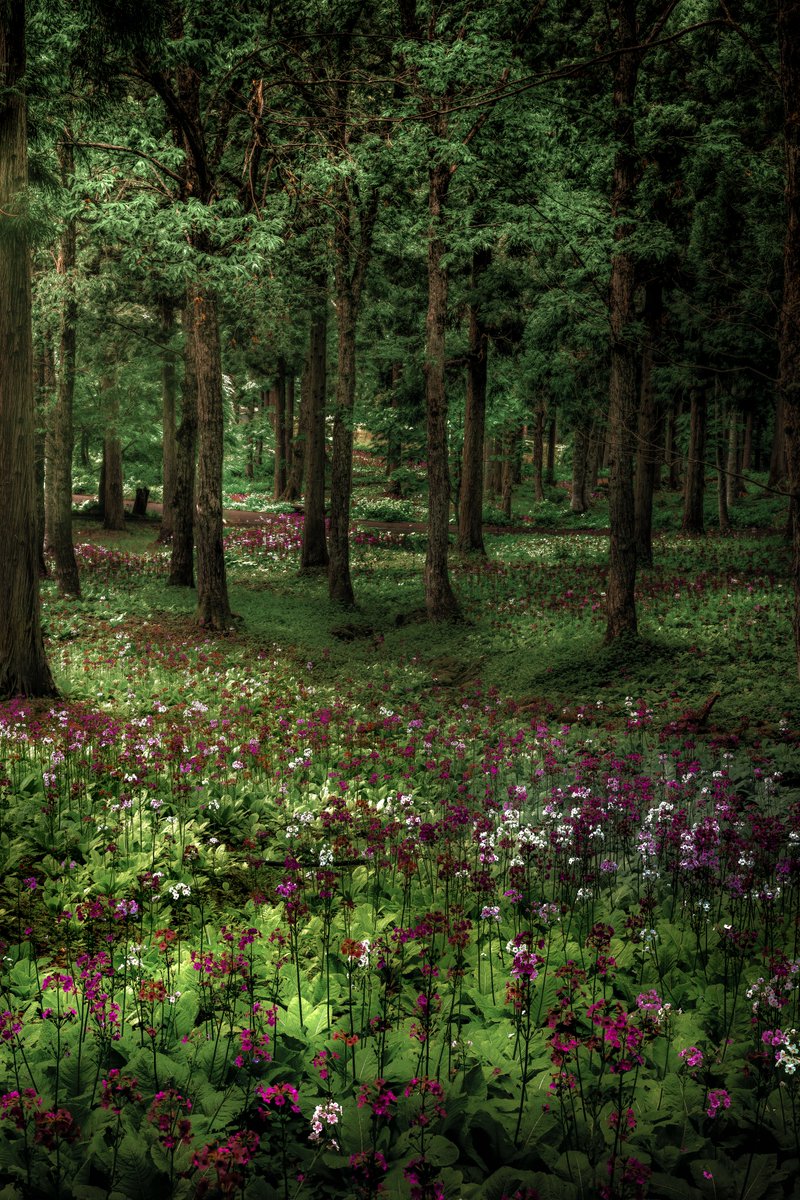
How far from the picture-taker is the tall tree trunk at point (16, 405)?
9.23 meters

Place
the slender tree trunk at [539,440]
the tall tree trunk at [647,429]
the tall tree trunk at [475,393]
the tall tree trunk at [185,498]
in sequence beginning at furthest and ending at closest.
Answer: the slender tree trunk at [539,440] < the tall tree trunk at [475,393] < the tall tree trunk at [647,429] < the tall tree trunk at [185,498]

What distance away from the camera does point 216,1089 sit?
3.31m

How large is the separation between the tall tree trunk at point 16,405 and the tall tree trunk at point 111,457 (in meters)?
13.4

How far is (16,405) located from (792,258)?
8439 millimetres

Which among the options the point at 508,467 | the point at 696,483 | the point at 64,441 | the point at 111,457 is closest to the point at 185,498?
the point at 64,441

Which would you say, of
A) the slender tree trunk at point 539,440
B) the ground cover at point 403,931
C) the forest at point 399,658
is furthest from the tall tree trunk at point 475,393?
the slender tree trunk at point 539,440

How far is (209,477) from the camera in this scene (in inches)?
591

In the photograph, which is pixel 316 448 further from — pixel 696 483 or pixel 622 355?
pixel 696 483

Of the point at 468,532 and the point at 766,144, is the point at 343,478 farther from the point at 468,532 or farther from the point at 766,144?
the point at 766,144

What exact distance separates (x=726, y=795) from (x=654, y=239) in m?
8.83

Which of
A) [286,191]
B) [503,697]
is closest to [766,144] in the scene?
[286,191]

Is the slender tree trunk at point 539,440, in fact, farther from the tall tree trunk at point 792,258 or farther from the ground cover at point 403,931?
the tall tree trunk at point 792,258

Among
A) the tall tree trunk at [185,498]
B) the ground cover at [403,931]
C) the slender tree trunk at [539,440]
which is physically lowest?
the ground cover at [403,931]

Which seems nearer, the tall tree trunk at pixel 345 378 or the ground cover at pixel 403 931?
the ground cover at pixel 403 931
